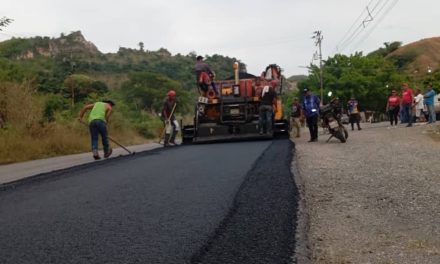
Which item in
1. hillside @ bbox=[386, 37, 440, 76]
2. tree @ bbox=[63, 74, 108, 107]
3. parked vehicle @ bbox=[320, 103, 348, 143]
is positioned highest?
hillside @ bbox=[386, 37, 440, 76]

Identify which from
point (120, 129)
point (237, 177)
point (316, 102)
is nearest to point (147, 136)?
point (120, 129)

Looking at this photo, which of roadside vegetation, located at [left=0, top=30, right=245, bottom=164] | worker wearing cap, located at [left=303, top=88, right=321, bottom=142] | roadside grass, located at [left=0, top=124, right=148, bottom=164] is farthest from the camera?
roadside vegetation, located at [left=0, top=30, right=245, bottom=164]

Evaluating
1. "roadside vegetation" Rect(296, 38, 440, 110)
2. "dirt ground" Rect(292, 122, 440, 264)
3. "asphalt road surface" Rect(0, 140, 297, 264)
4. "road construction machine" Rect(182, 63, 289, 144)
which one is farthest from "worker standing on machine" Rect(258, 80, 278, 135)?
"roadside vegetation" Rect(296, 38, 440, 110)

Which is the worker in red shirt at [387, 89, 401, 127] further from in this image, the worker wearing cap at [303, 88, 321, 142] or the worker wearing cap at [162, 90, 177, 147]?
the worker wearing cap at [162, 90, 177, 147]

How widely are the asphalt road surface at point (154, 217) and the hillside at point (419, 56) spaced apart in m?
91.6

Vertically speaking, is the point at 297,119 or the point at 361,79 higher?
the point at 361,79

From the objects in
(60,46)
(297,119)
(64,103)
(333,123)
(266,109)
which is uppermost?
(60,46)

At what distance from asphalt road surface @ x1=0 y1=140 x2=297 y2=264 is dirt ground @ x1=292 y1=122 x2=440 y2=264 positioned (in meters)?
0.24

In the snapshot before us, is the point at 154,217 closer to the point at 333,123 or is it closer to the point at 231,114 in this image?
the point at 333,123

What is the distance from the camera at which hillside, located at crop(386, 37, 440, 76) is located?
9896 cm

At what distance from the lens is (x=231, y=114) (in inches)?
677

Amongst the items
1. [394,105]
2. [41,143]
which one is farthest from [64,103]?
[394,105]

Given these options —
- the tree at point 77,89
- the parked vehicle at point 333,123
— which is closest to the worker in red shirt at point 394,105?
the parked vehicle at point 333,123

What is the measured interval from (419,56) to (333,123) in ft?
342
